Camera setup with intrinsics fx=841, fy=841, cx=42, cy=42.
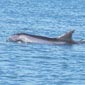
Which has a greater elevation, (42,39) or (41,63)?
(42,39)

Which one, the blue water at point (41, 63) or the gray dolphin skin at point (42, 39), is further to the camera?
the gray dolphin skin at point (42, 39)

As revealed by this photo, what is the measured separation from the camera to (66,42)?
144 feet

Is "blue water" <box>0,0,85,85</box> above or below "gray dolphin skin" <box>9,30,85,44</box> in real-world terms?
below

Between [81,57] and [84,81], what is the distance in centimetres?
657

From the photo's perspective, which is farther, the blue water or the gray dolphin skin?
the gray dolphin skin

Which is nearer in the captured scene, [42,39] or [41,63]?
[41,63]

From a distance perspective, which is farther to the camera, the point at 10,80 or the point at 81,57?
the point at 81,57

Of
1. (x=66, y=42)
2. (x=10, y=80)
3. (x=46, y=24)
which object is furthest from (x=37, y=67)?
(x=46, y=24)

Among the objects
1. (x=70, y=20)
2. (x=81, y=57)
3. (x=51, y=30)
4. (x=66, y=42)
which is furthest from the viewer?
(x=70, y=20)

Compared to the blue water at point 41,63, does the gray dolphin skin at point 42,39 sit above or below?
above

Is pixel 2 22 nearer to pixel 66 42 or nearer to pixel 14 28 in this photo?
pixel 14 28

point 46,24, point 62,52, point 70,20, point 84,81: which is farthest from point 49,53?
point 70,20

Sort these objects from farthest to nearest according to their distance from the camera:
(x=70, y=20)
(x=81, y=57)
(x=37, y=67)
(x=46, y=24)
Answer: (x=70, y=20)
(x=46, y=24)
(x=81, y=57)
(x=37, y=67)

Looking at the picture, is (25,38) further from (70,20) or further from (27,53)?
(70,20)
